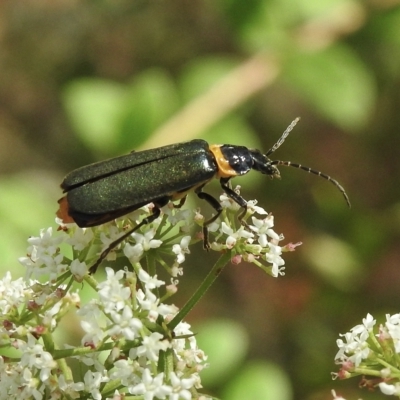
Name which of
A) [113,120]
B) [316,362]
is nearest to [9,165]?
[113,120]

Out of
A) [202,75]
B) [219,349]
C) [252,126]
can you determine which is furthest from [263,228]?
[252,126]

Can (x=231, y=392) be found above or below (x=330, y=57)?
below

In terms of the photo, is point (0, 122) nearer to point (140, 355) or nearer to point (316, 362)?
point (316, 362)

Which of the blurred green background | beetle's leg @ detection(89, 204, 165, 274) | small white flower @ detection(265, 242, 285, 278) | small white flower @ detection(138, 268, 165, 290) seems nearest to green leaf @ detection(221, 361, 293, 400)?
the blurred green background

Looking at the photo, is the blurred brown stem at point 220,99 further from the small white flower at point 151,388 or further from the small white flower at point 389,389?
the small white flower at point 389,389

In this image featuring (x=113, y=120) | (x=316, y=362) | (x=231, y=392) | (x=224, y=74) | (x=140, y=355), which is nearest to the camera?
(x=140, y=355)

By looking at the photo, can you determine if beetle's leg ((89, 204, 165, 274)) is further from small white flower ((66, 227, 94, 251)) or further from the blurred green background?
the blurred green background
